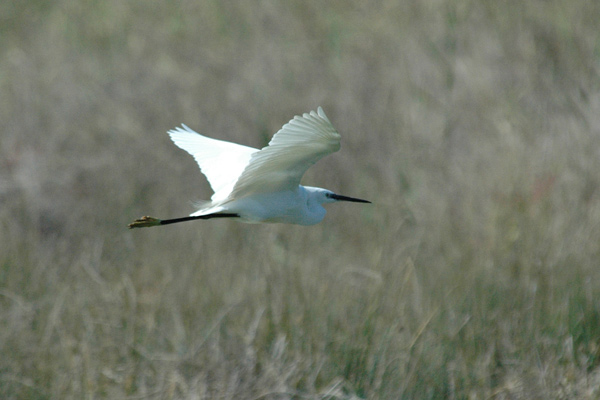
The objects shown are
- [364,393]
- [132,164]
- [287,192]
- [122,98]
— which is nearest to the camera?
[287,192]

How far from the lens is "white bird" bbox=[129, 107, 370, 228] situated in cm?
255

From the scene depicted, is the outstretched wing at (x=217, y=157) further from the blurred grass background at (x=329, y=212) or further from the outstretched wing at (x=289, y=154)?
the blurred grass background at (x=329, y=212)

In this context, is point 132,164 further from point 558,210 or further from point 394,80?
point 558,210

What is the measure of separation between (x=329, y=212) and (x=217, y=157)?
2493mm

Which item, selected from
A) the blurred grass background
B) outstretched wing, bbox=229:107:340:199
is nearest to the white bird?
outstretched wing, bbox=229:107:340:199

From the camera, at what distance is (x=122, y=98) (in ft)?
21.9

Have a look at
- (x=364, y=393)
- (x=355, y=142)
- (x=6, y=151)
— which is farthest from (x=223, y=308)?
(x=6, y=151)

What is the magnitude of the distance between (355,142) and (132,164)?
5.92ft

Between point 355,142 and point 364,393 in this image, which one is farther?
point 355,142

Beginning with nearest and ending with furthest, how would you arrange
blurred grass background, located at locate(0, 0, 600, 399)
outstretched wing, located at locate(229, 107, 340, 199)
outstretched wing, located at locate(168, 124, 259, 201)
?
outstretched wing, located at locate(229, 107, 340, 199) < outstretched wing, located at locate(168, 124, 259, 201) < blurred grass background, located at locate(0, 0, 600, 399)

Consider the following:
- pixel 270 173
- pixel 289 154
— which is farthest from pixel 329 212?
pixel 289 154

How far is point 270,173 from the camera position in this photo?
2.89 m

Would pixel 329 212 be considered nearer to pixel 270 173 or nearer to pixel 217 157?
pixel 217 157

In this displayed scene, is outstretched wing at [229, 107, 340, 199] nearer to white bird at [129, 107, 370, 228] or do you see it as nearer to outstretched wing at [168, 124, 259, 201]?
white bird at [129, 107, 370, 228]
